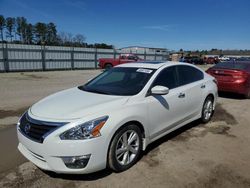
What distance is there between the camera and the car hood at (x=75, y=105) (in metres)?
3.22

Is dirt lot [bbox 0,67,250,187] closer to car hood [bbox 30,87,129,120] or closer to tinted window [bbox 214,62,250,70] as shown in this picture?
car hood [bbox 30,87,129,120]

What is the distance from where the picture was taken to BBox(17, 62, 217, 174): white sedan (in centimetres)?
302

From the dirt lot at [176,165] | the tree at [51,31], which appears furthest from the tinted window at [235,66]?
the tree at [51,31]

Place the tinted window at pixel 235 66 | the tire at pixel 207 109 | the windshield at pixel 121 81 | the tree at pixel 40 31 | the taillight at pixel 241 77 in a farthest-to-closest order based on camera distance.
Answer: the tree at pixel 40 31
the tinted window at pixel 235 66
the taillight at pixel 241 77
the tire at pixel 207 109
the windshield at pixel 121 81

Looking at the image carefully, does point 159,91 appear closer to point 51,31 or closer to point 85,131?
point 85,131

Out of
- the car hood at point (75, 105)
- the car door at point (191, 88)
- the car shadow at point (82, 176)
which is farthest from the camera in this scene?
the car door at point (191, 88)

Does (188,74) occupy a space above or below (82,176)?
above

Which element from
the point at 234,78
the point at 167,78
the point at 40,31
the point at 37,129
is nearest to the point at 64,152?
the point at 37,129

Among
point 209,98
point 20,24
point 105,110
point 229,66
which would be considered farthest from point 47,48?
point 20,24

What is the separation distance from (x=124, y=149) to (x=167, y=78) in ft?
5.69

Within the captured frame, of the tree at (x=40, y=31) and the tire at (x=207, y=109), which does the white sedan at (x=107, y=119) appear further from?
the tree at (x=40, y=31)

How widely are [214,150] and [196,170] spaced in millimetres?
941

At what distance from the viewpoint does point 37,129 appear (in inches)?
124

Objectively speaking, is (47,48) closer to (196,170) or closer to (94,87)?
(94,87)
